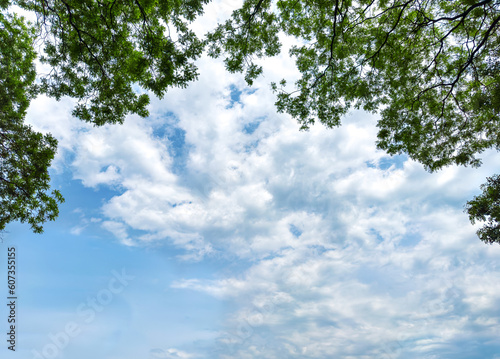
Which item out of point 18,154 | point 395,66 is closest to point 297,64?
point 395,66

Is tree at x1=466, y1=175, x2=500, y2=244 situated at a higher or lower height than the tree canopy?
lower

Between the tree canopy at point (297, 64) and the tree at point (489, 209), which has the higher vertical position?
the tree canopy at point (297, 64)

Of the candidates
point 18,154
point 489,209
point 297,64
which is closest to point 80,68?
point 18,154

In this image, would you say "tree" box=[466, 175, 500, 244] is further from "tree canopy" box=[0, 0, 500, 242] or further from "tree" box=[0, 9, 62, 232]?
"tree" box=[0, 9, 62, 232]

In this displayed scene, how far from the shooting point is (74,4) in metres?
7.94

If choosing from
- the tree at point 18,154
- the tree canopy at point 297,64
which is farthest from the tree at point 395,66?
the tree at point 18,154

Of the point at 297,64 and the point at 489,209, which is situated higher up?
the point at 297,64

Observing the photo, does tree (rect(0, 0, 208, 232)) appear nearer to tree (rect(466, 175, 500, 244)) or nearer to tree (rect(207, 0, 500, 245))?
tree (rect(207, 0, 500, 245))

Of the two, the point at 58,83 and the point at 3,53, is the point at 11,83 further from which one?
the point at 58,83

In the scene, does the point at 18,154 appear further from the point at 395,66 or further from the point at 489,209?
the point at 489,209

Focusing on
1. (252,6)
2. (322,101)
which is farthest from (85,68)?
(322,101)

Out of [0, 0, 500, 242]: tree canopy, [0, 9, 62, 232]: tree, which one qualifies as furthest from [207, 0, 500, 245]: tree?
[0, 9, 62, 232]: tree

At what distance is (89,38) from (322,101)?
8.11 m

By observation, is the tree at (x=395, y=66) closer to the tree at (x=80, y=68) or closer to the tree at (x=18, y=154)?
the tree at (x=80, y=68)
